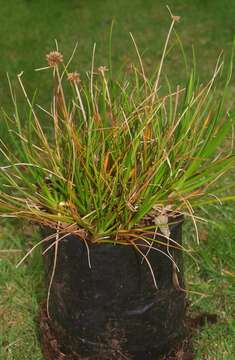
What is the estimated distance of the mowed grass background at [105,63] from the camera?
2.82 m

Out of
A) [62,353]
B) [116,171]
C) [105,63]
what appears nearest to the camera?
[116,171]

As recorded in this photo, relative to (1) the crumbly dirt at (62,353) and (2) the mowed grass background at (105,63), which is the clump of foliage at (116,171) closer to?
(2) the mowed grass background at (105,63)

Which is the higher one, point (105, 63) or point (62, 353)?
point (62, 353)

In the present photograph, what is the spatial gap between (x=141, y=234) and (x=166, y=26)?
4577 mm

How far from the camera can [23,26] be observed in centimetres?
633

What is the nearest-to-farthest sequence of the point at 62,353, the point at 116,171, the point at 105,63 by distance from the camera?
the point at 116,171 → the point at 62,353 → the point at 105,63

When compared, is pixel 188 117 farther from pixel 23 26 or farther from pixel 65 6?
pixel 65 6

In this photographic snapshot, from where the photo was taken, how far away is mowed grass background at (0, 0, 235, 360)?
2818mm

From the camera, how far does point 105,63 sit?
565cm

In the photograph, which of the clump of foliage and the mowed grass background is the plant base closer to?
the clump of foliage

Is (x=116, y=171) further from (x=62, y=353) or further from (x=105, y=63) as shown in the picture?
(x=105, y=63)

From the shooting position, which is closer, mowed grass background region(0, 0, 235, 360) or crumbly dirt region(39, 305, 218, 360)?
crumbly dirt region(39, 305, 218, 360)

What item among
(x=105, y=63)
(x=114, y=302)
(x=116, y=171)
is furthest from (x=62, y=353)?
(x=105, y=63)

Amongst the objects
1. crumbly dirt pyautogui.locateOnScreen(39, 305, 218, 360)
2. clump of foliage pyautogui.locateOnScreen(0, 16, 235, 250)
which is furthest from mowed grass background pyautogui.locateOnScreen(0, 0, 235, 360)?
clump of foliage pyautogui.locateOnScreen(0, 16, 235, 250)
